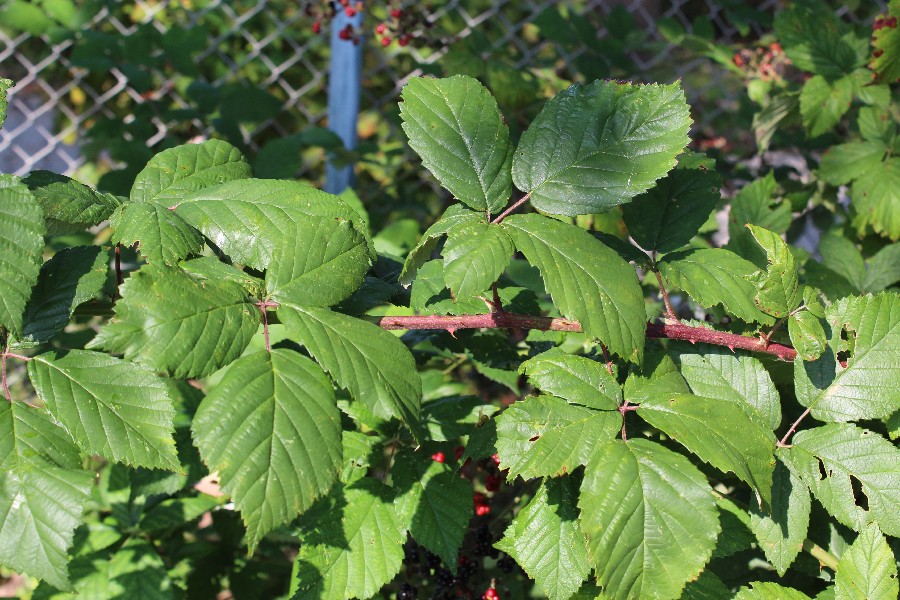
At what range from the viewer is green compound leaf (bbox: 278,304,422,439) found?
3.00 ft

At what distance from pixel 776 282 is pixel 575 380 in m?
0.30

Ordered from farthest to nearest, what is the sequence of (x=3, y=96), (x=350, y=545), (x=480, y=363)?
(x=480, y=363) < (x=350, y=545) < (x=3, y=96)

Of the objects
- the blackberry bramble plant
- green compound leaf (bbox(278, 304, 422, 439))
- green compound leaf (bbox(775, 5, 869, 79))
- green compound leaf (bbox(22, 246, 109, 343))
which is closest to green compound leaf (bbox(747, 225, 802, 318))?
the blackberry bramble plant

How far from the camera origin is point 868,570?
107 cm

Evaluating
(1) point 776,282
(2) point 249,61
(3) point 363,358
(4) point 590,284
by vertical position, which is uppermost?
(2) point 249,61

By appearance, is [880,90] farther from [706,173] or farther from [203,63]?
[203,63]

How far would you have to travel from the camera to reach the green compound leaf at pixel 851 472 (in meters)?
1.09

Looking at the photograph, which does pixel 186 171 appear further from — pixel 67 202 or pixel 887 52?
pixel 887 52

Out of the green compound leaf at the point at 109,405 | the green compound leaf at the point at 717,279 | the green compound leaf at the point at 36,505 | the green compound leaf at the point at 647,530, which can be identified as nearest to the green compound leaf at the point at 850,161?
the green compound leaf at the point at 717,279

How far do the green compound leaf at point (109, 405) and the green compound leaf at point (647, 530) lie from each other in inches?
20.4

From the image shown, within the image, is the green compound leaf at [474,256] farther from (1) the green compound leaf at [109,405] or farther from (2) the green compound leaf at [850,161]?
(2) the green compound leaf at [850,161]

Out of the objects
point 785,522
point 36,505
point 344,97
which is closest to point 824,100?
point 785,522

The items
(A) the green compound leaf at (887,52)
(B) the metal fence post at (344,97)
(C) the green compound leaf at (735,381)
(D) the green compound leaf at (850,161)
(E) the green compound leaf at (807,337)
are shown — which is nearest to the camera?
(E) the green compound leaf at (807,337)

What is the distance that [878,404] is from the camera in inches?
44.3
